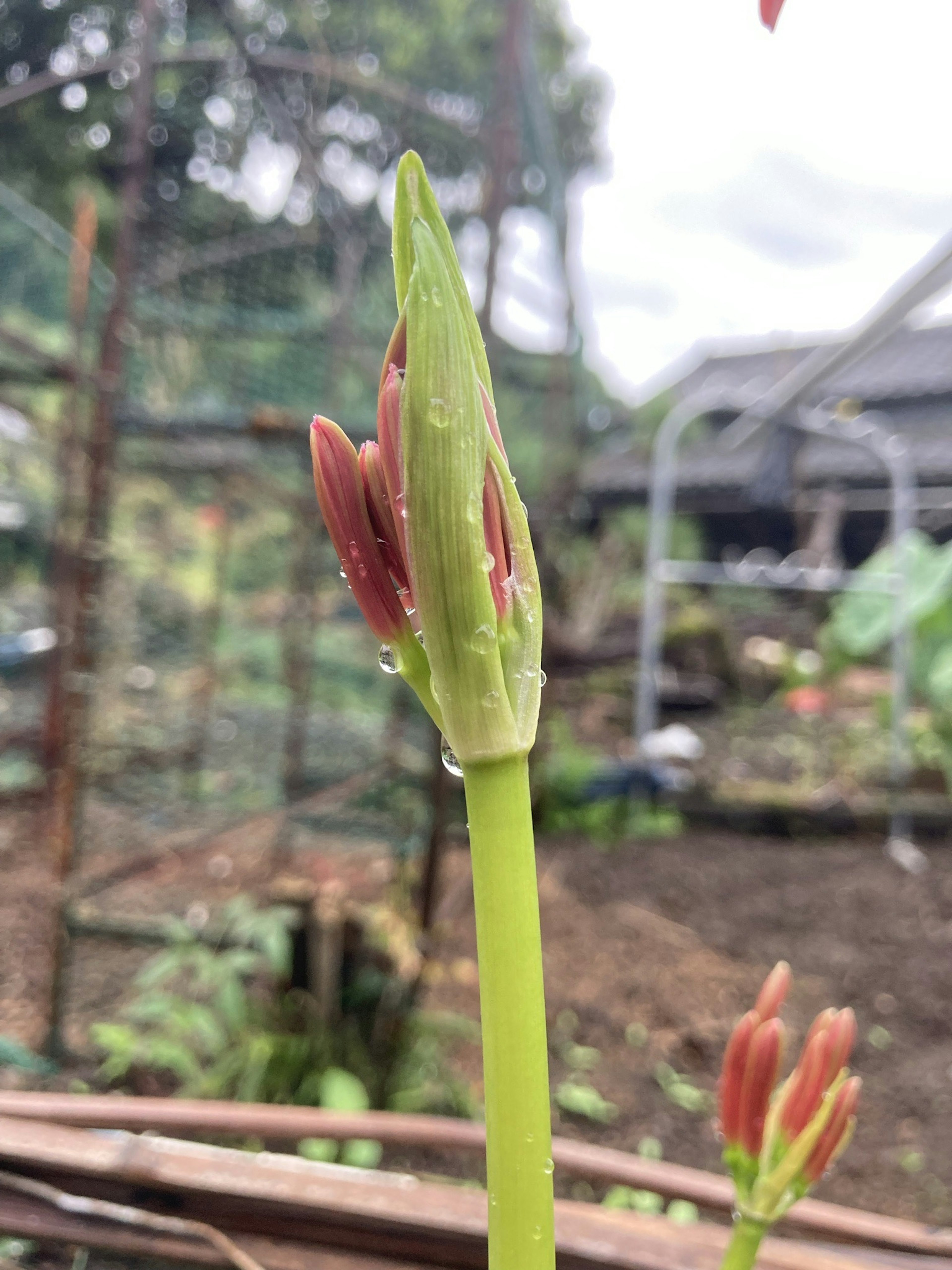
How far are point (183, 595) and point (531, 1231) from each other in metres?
3.51

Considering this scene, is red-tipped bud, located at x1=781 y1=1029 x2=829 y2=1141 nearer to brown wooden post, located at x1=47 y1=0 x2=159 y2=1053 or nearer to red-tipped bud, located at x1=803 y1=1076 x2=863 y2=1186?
red-tipped bud, located at x1=803 y1=1076 x2=863 y2=1186

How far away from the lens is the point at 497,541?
0.21m

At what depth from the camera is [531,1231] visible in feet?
0.69

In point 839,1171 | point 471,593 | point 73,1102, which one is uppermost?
point 471,593

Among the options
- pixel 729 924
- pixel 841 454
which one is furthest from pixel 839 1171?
pixel 841 454

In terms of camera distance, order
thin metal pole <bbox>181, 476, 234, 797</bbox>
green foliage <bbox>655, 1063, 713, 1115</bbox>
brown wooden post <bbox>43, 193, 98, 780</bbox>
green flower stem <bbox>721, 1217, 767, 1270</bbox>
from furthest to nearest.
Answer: thin metal pole <bbox>181, 476, 234, 797</bbox>
brown wooden post <bbox>43, 193, 98, 780</bbox>
green foliage <bbox>655, 1063, 713, 1115</bbox>
green flower stem <bbox>721, 1217, 767, 1270</bbox>

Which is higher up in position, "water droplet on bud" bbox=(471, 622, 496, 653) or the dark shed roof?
the dark shed roof

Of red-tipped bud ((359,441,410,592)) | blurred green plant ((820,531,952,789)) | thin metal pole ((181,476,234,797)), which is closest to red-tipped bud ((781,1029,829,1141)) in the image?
red-tipped bud ((359,441,410,592))

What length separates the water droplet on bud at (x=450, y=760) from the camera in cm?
21

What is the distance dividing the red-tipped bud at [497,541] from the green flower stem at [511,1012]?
0.04 m

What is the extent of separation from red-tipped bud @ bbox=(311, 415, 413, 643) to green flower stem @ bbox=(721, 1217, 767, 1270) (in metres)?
0.26

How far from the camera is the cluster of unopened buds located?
0.31 metres

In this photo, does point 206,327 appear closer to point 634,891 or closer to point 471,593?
point 634,891

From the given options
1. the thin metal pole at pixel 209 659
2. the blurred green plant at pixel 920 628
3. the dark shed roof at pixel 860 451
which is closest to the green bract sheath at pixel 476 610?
the thin metal pole at pixel 209 659
